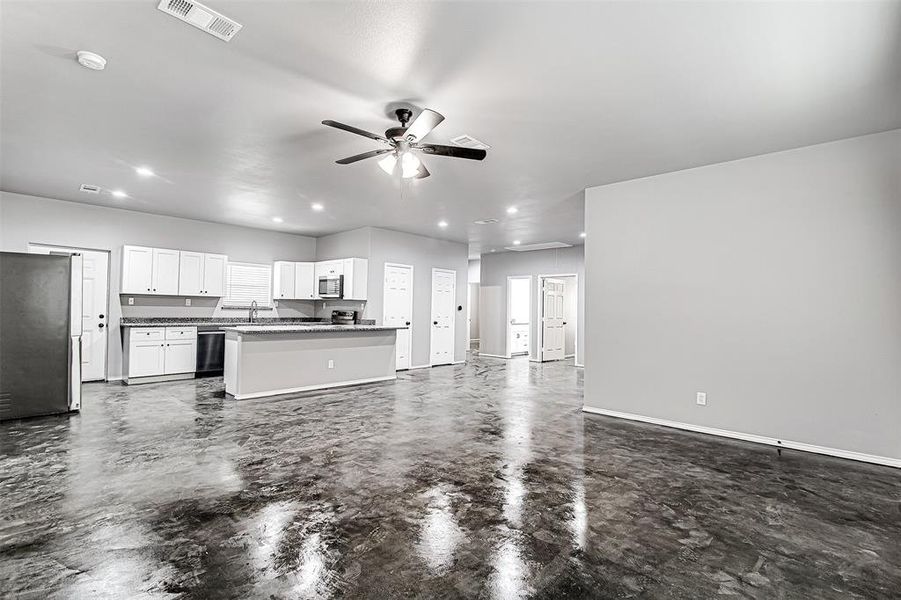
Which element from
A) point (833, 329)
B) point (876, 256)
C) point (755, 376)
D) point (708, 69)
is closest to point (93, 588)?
point (708, 69)

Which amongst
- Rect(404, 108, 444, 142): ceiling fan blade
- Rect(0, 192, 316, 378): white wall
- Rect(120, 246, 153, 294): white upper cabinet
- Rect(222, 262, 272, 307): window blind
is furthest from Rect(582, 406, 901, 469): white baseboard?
Rect(120, 246, 153, 294): white upper cabinet

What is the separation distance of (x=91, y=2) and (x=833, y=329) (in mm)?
5772

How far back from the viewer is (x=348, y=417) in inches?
190

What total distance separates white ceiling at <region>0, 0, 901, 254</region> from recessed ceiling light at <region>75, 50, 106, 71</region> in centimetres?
8

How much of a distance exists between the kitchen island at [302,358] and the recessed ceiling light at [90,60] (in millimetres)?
3383

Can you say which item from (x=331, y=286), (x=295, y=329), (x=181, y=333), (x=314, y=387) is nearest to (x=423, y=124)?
(x=295, y=329)

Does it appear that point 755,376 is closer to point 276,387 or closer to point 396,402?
point 396,402

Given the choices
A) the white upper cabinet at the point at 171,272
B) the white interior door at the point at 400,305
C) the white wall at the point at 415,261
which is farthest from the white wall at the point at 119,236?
the white interior door at the point at 400,305

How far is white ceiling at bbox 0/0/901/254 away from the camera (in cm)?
228

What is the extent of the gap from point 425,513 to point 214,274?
6689 millimetres

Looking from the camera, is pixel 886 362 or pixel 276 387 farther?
pixel 276 387

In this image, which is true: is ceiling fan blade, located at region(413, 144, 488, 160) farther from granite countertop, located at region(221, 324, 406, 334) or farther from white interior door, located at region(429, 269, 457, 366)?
white interior door, located at region(429, 269, 457, 366)

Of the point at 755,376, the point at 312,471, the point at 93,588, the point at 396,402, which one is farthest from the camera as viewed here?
the point at 396,402

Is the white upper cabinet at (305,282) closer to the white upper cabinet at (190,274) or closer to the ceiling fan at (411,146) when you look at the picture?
the white upper cabinet at (190,274)
